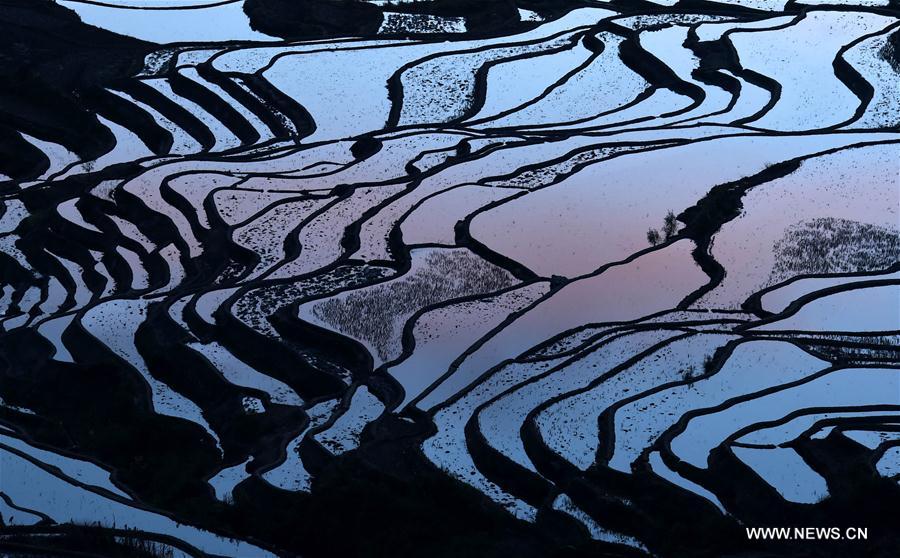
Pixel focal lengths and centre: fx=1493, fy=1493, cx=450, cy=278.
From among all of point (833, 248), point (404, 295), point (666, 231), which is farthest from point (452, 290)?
point (833, 248)

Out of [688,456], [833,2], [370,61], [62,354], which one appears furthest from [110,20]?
[688,456]

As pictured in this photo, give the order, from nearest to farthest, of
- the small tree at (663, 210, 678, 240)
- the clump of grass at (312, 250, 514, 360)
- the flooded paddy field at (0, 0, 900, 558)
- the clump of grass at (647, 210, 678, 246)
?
the flooded paddy field at (0, 0, 900, 558) < the clump of grass at (312, 250, 514, 360) < the clump of grass at (647, 210, 678, 246) < the small tree at (663, 210, 678, 240)

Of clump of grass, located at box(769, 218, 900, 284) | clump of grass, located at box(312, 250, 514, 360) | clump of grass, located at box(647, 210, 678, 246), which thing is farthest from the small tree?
clump of grass, located at box(312, 250, 514, 360)

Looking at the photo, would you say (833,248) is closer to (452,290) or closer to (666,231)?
(666,231)

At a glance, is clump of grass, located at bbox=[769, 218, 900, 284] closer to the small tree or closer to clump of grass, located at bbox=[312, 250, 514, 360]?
the small tree

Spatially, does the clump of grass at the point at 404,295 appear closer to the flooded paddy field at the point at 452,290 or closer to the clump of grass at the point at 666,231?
the flooded paddy field at the point at 452,290

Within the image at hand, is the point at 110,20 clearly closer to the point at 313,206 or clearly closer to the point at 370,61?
the point at 370,61
